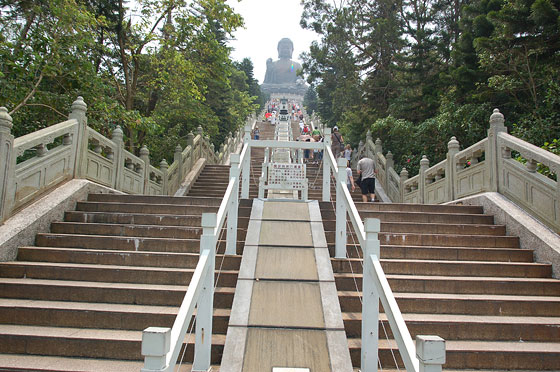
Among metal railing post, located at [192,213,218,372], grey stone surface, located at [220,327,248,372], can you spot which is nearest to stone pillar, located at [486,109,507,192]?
grey stone surface, located at [220,327,248,372]

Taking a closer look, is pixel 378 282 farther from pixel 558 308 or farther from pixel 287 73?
pixel 287 73

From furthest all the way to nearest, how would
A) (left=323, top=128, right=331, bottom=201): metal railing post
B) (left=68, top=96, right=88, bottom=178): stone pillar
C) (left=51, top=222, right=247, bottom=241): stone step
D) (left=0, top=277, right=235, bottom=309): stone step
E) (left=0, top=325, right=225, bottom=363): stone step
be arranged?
(left=68, top=96, right=88, bottom=178): stone pillar
(left=323, top=128, right=331, bottom=201): metal railing post
(left=51, top=222, right=247, bottom=241): stone step
(left=0, top=277, right=235, bottom=309): stone step
(left=0, top=325, right=225, bottom=363): stone step

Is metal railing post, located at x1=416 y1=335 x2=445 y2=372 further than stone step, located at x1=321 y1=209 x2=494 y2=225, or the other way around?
stone step, located at x1=321 y1=209 x2=494 y2=225

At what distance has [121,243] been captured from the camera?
531cm

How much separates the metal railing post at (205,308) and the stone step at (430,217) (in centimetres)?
334

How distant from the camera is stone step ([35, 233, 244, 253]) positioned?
5.27 meters

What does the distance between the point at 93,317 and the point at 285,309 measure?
77.9 inches

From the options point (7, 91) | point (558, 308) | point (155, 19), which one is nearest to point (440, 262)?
point (558, 308)

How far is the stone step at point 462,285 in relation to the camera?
14.8ft

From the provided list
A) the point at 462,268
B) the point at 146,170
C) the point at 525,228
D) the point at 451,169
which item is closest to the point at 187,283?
the point at 462,268

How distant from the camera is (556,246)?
4980 millimetres

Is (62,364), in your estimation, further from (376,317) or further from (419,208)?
(419,208)

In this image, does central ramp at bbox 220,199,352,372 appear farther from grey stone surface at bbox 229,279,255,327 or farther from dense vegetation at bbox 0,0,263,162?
dense vegetation at bbox 0,0,263,162

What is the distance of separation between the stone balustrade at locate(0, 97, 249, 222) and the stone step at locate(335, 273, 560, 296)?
4.70 meters
